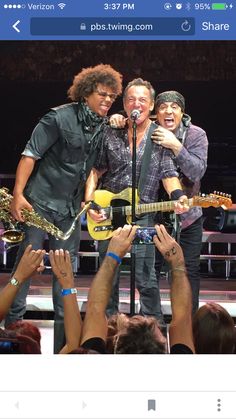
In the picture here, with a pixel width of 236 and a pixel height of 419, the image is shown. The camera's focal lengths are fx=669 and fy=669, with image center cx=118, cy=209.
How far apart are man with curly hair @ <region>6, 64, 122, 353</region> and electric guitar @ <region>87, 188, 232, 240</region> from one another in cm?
10

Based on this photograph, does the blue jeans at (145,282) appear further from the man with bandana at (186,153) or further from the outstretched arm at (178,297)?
the outstretched arm at (178,297)

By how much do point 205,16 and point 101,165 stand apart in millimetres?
818

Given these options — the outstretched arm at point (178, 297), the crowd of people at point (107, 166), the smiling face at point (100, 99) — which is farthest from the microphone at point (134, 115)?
the outstretched arm at point (178, 297)

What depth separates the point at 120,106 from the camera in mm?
2762

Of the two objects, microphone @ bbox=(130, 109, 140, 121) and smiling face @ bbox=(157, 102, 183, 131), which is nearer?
microphone @ bbox=(130, 109, 140, 121)

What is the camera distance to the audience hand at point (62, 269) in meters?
1.75

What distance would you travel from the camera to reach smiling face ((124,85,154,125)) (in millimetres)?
2707

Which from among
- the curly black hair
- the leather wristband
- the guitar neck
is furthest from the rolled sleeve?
the leather wristband

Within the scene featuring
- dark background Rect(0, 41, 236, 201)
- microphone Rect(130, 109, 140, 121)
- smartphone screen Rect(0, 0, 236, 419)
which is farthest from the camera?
microphone Rect(130, 109, 140, 121)

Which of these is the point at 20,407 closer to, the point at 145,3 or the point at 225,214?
the point at 145,3

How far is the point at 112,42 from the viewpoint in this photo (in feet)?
8.05

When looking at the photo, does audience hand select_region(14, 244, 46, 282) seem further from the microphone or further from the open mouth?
the open mouth

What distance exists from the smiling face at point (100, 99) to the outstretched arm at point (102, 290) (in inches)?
39.5

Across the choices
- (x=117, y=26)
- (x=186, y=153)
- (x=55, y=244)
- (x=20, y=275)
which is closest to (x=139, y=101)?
(x=186, y=153)
